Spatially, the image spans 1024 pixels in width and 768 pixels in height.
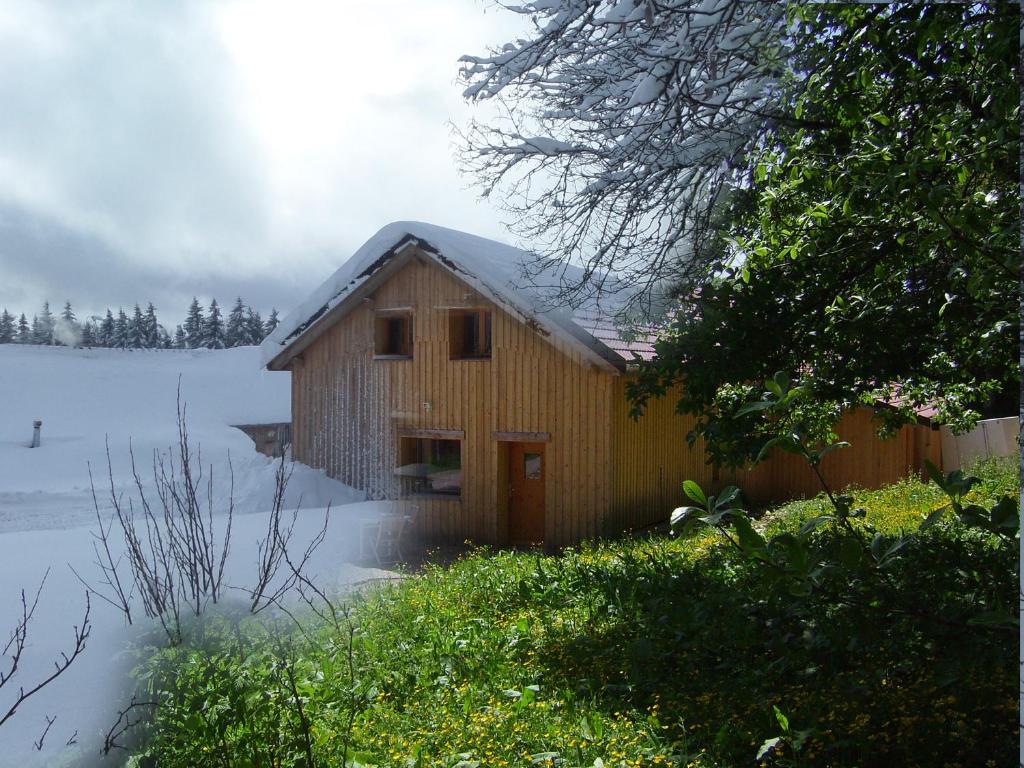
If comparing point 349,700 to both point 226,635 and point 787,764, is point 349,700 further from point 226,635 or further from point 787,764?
point 787,764

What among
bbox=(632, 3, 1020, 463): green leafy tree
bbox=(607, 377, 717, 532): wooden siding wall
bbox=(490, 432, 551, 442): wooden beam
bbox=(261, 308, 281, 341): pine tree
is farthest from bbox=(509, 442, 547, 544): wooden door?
bbox=(261, 308, 281, 341): pine tree

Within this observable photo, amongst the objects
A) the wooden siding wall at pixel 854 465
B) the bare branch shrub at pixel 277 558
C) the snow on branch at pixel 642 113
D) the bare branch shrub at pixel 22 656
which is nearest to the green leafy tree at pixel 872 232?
the snow on branch at pixel 642 113

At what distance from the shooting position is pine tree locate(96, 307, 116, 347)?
1972 mm

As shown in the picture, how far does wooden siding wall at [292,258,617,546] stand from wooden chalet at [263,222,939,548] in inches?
0.6

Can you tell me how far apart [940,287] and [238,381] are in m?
3.00

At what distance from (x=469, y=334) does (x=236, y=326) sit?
213 inches

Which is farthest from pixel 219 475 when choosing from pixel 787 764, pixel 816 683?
pixel 816 683

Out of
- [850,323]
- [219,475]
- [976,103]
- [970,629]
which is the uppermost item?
[976,103]

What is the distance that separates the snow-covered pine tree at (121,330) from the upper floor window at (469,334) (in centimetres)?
510

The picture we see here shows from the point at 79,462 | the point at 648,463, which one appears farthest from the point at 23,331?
the point at 648,463

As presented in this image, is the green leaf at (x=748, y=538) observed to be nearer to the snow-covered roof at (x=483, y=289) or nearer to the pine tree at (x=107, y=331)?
the snow-covered roof at (x=483, y=289)

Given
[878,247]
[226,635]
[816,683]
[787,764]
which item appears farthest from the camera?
[878,247]

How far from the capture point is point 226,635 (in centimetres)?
288

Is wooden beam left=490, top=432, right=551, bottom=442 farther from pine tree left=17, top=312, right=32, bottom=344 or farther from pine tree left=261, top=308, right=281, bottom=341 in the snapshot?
pine tree left=17, top=312, right=32, bottom=344
